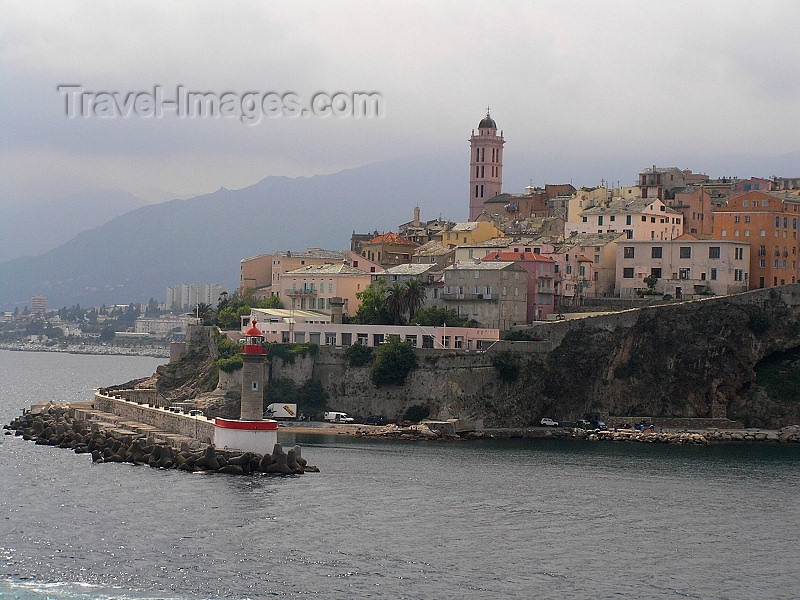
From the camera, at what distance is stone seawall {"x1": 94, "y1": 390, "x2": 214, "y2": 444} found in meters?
64.6

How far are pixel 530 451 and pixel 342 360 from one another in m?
16.0

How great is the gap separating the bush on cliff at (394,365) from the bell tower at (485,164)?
37998 mm

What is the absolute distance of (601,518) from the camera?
53.0 meters

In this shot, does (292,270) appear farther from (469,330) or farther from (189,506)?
(189,506)

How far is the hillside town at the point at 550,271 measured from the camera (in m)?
85.9

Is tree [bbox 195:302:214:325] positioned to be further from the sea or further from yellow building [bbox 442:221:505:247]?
the sea

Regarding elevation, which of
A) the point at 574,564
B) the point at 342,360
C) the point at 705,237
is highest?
the point at 705,237

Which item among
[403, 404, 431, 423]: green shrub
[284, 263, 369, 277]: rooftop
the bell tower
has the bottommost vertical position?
[403, 404, 431, 423]: green shrub

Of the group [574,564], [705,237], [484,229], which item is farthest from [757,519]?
[484,229]

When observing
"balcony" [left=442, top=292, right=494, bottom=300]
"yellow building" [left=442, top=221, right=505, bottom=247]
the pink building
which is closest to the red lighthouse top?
"balcony" [left=442, top=292, right=494, bottom=300]

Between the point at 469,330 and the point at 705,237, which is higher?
the point at 705,237

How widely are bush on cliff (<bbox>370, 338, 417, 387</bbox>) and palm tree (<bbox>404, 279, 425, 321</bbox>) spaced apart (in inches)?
237

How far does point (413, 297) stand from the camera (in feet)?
289

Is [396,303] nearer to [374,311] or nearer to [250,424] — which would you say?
[374,311]
